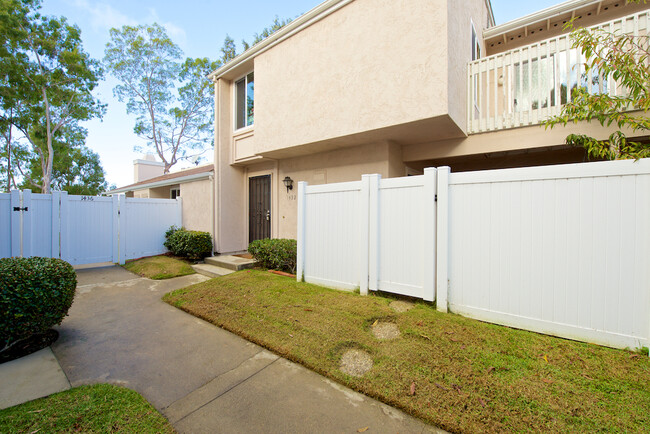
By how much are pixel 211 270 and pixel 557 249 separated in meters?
7.10

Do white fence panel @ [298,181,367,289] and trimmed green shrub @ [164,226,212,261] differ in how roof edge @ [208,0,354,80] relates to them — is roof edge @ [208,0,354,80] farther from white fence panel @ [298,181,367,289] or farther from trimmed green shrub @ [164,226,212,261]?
trimmed green shrub @ [164,226,212,261]

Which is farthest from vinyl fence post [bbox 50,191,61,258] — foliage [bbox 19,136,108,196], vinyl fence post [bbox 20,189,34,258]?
foliage [bbox 19,136,108,196]

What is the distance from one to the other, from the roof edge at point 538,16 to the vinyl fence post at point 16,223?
12922 millimetres

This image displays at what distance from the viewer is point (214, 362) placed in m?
3.11

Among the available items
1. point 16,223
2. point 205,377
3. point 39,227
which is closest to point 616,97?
point 205,377

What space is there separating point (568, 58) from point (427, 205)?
3812 mm

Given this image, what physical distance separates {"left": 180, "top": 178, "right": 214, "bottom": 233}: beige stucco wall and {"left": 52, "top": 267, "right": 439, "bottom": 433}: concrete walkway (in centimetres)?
513

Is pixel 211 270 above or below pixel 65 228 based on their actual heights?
below

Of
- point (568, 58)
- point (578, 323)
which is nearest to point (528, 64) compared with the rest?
point (568, 58)

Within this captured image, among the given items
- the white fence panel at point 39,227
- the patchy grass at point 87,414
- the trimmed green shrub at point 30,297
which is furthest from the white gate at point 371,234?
the white fence panel at point 39,227

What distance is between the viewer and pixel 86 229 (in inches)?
316

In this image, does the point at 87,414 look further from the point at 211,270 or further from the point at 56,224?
the point at 56,224

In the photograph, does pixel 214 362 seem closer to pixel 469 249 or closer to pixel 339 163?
pixel 469 249

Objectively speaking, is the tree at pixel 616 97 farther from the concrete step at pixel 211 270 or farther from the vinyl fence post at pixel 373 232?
the concrete step at pixel 211 270
